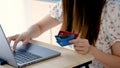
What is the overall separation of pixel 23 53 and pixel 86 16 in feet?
1.32

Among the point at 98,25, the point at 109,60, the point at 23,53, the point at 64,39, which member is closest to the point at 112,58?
the point at 109,60

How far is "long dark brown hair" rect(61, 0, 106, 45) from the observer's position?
1.24 meters

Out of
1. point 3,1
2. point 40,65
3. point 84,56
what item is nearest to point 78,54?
point 84,56

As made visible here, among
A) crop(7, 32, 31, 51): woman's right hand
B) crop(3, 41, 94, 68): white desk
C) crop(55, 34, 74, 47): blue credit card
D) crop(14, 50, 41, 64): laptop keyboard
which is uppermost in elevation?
crop(55, 34, 74, 47): blue credit card

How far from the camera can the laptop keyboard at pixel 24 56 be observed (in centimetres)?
95

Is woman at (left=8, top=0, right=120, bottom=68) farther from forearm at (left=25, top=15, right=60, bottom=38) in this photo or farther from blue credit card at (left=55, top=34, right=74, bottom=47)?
blue credit card at (left=55, top=34, right=74, bottom=47)

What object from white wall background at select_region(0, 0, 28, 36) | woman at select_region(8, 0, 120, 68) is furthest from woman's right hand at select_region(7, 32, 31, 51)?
white wall background at select_region(0, 0, 28, 36)

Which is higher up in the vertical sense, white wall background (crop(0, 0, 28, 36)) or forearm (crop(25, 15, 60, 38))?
forearm (crop(25, 15, 60, 38))

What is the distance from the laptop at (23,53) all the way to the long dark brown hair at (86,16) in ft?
0.90

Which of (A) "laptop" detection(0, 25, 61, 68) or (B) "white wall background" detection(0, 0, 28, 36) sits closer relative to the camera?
(A) "laptop" detection(0, 25, 61, 68)

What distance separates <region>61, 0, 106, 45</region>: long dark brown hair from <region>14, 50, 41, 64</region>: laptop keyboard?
1.15 feet

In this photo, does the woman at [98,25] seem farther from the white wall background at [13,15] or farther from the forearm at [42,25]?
the white wall background at [13,15]

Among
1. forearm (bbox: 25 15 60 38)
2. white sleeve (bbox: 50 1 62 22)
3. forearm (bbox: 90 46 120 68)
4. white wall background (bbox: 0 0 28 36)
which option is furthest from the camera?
white wall background (bbox: 0 0 28 36)

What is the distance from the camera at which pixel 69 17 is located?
1337 mm
